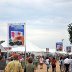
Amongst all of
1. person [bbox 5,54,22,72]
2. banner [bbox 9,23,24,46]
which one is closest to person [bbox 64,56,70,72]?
banner [bbox 9,23,24,46]

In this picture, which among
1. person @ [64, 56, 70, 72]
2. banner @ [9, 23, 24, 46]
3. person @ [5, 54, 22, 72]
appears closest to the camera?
person @ [5, 54, 22, 72]

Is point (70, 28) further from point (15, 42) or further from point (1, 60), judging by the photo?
point (1, 60)

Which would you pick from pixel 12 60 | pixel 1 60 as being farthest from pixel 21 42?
pixel 12 60

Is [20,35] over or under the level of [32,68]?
over

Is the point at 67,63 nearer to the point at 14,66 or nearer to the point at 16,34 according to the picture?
the point at 16,34

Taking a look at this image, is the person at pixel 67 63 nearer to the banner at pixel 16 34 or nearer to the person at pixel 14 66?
the banner at pixel 16 34

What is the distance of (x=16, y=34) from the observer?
22094 millimetres

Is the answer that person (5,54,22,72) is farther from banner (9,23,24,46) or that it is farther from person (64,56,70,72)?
person (64,56,70,72)

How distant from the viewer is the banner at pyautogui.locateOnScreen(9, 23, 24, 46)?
867 inches

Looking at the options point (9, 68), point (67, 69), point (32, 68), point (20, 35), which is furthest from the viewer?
point (67, 69)

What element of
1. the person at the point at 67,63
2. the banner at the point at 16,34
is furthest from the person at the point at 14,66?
the person at the point at 67,63

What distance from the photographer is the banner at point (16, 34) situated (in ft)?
72.2

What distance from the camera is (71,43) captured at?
161 ft

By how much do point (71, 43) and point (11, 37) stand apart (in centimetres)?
2710
